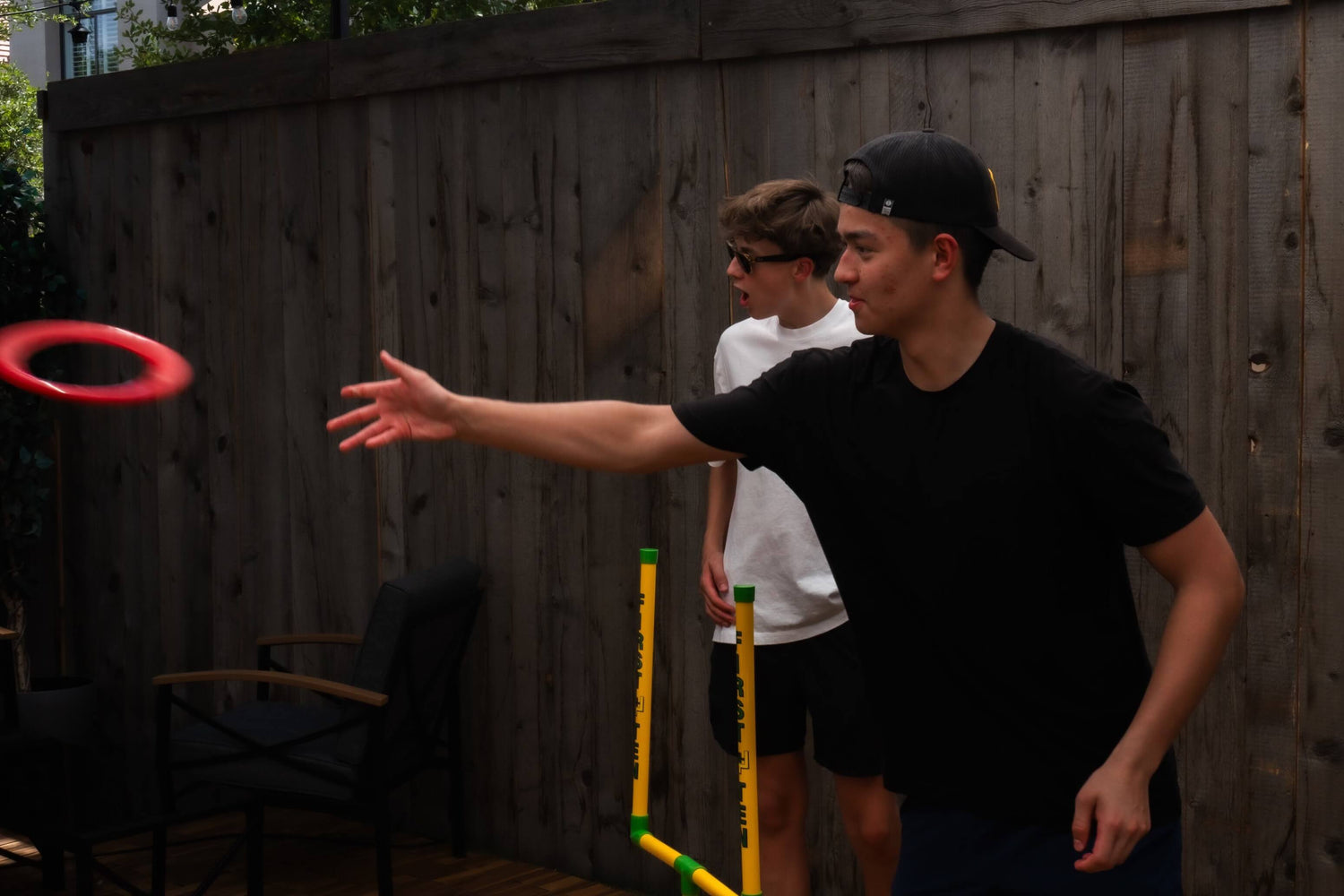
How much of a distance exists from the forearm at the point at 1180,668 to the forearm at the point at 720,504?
136 centimetres

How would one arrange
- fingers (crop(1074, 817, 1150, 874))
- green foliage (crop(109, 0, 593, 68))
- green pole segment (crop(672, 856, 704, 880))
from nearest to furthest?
fingers (crop(1074, 817, 1150, 874)) → green pole segment (crop(672, 856, 704, 880)) → green foliage (crop(109, 0, 593, 68))

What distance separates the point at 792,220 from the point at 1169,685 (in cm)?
135

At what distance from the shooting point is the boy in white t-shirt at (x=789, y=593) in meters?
2.81

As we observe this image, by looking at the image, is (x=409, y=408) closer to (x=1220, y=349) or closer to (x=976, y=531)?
(x=976, y=531)

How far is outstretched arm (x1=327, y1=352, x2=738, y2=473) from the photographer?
1.88 m

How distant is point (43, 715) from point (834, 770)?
3.17m

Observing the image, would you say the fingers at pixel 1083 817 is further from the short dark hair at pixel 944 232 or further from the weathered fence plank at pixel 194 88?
the weathered fence plank at pixel 194 88

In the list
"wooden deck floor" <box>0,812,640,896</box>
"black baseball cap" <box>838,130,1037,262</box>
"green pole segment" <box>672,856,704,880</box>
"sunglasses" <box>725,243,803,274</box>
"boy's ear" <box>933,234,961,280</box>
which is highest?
"black baseball cap" <box>838,130,1037,262</box>

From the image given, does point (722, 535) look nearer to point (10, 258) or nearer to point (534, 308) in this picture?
point (534, 308)

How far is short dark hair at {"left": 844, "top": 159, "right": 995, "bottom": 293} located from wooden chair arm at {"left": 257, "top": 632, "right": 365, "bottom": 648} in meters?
2.84

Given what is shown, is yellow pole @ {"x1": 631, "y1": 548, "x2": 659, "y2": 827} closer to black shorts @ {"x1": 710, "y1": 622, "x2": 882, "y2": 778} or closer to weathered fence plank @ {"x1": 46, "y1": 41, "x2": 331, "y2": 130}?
black shorts @ {"x1": 710, "y1": 622, "x2": 882, "y2": 778}

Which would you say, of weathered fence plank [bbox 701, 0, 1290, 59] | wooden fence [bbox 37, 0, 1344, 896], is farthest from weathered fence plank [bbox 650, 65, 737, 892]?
weathered fence plank [bbox 701, 0, 1290, 59]

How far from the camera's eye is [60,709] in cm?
491

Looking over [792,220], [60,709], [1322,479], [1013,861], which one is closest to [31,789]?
[60,709]
